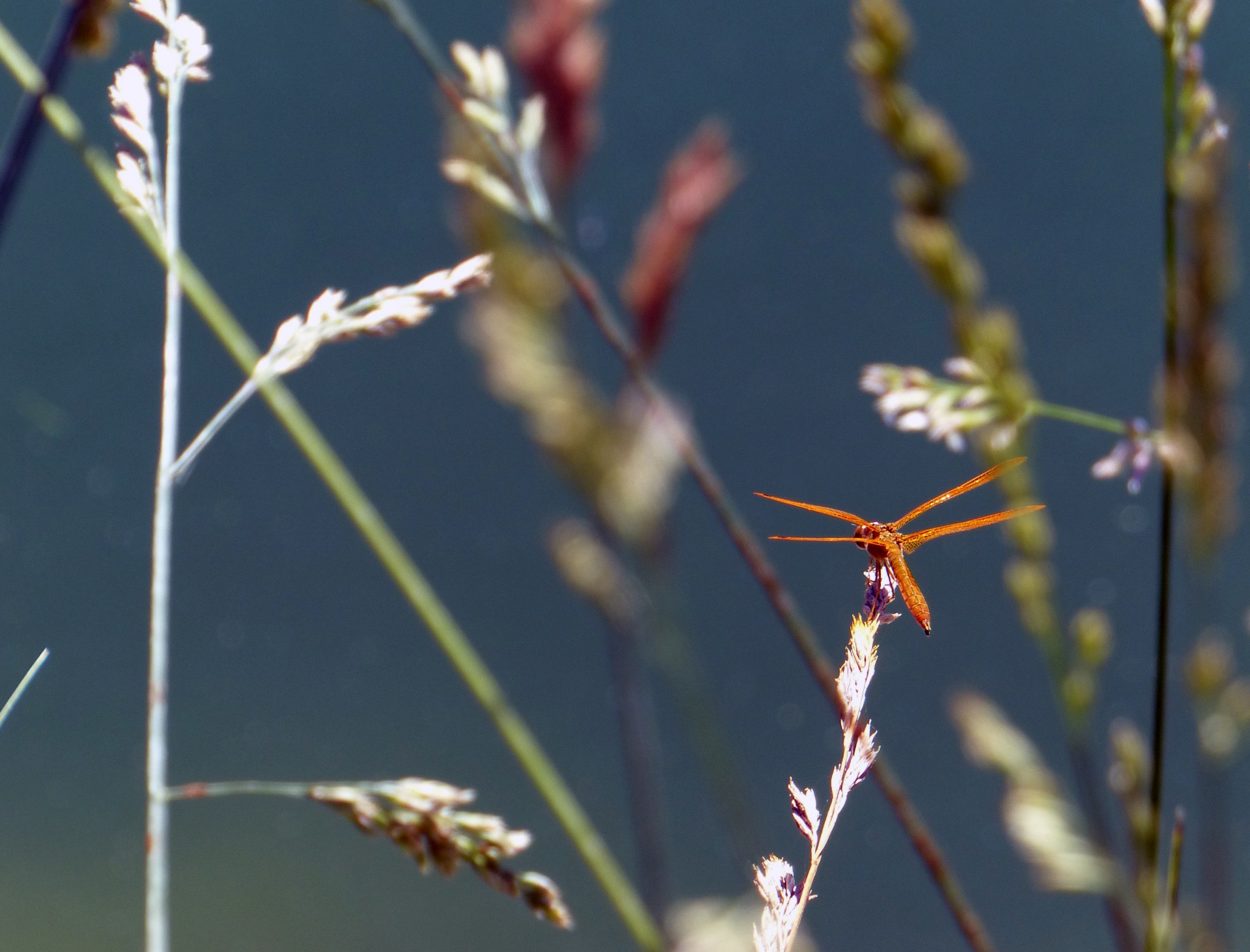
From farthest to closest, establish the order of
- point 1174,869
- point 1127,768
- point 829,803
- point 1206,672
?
point 1206,672, point 1127,768, point 1174,869, point 829,803

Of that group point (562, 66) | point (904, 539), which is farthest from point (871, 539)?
point (562, 66)

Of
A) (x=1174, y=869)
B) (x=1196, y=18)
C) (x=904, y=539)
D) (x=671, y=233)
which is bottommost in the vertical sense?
(x=1174, y=869)

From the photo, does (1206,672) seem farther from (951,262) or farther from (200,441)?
(200,441)

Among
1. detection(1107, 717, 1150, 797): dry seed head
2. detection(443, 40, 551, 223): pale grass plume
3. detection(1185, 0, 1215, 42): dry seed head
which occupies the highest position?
detection(443, 40, 551, 223): pale grass plume

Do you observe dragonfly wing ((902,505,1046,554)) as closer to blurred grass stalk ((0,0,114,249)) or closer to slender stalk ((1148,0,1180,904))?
slender stalk ((1148,0,1180,904))

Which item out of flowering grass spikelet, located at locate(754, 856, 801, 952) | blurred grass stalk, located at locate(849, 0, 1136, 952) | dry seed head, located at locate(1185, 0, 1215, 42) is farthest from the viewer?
blurred grass stalk, located at locate(849, 0, 1136, 952)

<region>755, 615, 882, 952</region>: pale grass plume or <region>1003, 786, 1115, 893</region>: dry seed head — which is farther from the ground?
<region>755, 615, 882, 952</region>: pale grass plume

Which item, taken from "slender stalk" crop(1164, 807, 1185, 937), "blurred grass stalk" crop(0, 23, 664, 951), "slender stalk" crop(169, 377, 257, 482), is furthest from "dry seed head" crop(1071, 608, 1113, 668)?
"slender stalk" crop(169, 377, 257, 482)
